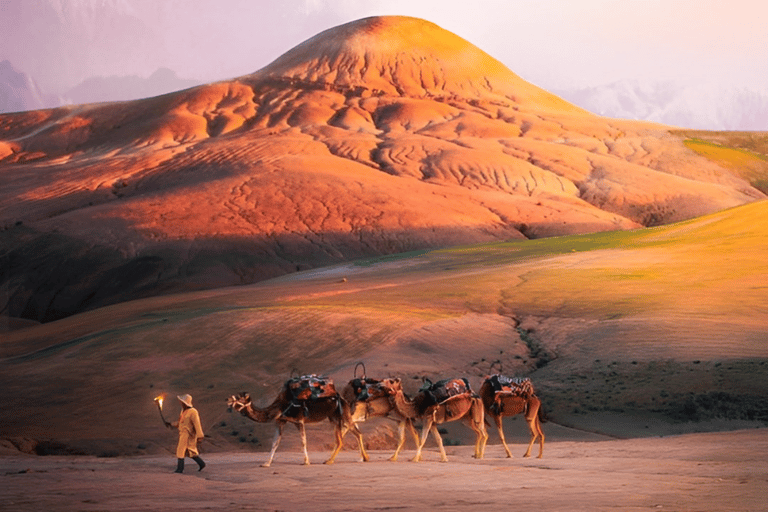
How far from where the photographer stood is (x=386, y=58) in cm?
11344

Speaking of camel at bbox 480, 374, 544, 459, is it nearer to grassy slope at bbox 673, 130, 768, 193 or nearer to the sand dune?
the sand dune

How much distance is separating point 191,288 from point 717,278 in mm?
29723

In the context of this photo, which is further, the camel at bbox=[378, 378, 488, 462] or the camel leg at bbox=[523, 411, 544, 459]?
the camel leg at bbox=[523, 411, 544, 459]

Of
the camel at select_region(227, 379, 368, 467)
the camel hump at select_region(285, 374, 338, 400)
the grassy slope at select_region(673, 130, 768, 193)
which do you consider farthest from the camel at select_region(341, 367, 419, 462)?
the grassy slope at select_region(673, 130, 768, 193)

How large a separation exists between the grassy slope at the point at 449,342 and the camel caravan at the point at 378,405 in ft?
2.11

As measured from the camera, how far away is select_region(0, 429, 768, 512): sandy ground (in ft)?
30.9

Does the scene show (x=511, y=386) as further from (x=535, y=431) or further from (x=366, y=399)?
(x=366, y=399)

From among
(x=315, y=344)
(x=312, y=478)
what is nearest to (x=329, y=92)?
(x=315, y=344)

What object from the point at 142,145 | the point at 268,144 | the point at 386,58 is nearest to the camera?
the point at 268,144

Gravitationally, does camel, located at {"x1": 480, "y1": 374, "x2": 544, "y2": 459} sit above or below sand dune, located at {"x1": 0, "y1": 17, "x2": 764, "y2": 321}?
below

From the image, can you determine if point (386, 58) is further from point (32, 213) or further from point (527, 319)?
point (527, 319)

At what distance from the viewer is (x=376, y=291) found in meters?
34.6

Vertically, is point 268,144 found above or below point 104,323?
above

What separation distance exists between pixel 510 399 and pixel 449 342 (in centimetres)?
1005
